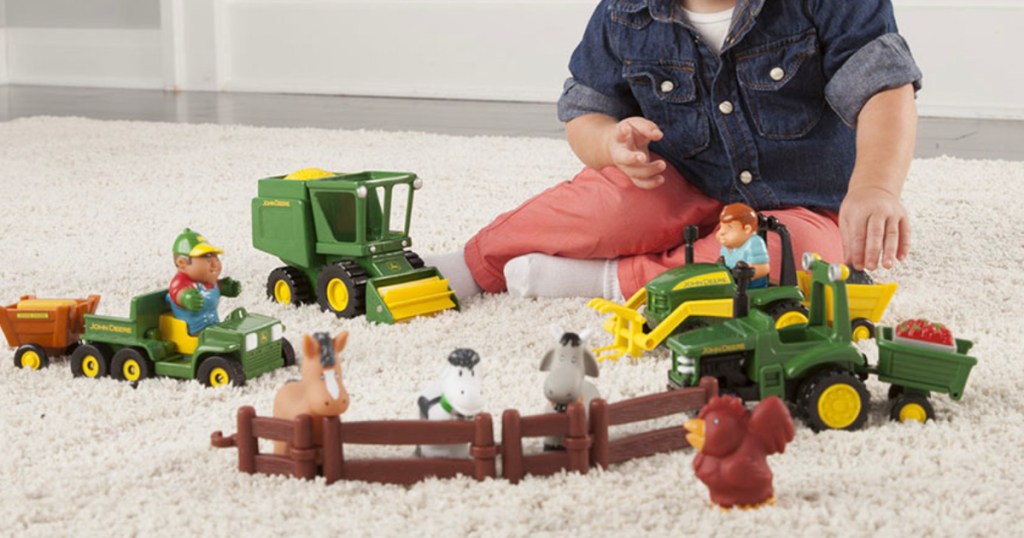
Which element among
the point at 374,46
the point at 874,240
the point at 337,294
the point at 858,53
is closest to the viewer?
the point at 874,240

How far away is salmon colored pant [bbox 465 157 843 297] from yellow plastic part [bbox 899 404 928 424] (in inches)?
15.7

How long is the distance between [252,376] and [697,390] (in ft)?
1.37

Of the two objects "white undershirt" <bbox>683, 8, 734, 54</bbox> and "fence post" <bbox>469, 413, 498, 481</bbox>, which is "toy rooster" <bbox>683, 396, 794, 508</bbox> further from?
"white undershirt" <bbox>683, 8, 734, 54</bbox>

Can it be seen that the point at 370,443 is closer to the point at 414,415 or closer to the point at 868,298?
the point at 414,415

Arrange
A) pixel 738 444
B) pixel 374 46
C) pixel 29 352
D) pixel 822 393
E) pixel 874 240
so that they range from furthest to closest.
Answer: pixel 374 46 < pixel 29 352 < pixel 874 240 < pixel 822 393 < pixel 738 444

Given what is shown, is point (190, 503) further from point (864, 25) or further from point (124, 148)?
point (124, 148)

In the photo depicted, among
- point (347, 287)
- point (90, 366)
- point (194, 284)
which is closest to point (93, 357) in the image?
point (90, 366)

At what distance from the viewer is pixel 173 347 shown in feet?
3.71

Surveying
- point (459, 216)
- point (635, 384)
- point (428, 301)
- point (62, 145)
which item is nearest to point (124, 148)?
point (62, 145)

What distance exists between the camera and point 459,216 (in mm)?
1873

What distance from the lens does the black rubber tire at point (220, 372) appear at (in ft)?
3.51

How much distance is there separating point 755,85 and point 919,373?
1.59 feet

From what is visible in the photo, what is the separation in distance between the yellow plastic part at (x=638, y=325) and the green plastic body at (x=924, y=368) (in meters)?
0.20

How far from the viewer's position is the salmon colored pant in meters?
1.37
